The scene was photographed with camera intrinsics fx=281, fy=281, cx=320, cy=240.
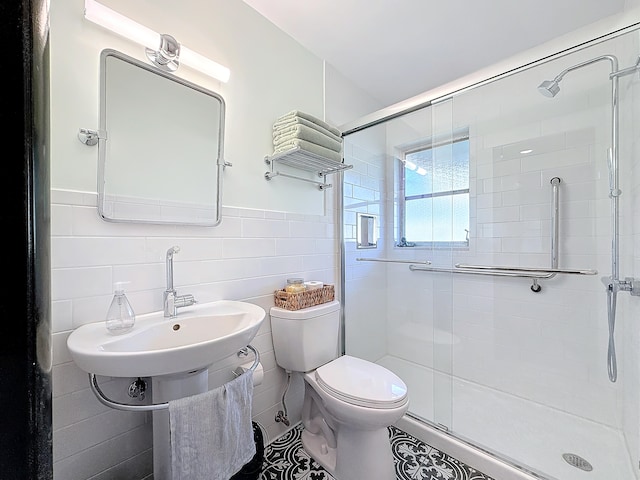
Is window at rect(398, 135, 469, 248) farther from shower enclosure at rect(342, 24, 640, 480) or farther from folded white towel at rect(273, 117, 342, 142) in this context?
folded white towel at rect(273, 117, 342, 142)

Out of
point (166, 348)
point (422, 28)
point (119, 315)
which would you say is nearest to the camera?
point (166, 348)

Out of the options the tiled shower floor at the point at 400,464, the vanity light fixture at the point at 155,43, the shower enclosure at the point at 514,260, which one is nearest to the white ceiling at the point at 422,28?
the shower enclosure at the point at 514,260

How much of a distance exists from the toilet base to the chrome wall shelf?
135 centimetres

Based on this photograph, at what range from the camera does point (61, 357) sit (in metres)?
0.92

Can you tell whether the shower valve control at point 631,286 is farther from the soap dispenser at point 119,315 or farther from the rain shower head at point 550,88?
the soap dispenser at point 119,315

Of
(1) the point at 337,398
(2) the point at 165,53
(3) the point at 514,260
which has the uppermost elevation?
(2) the point at 165,53

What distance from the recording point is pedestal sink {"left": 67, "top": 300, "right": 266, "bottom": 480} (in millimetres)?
747

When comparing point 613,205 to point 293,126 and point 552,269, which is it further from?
point 293,126

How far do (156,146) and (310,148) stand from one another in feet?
2.38

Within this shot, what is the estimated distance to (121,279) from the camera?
3.42 ft

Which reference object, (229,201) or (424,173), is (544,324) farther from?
(229,201)

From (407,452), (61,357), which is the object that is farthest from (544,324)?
(61,357)

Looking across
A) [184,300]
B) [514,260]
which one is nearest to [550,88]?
[514,260]

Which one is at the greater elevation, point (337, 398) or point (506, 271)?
point (506, 271)
